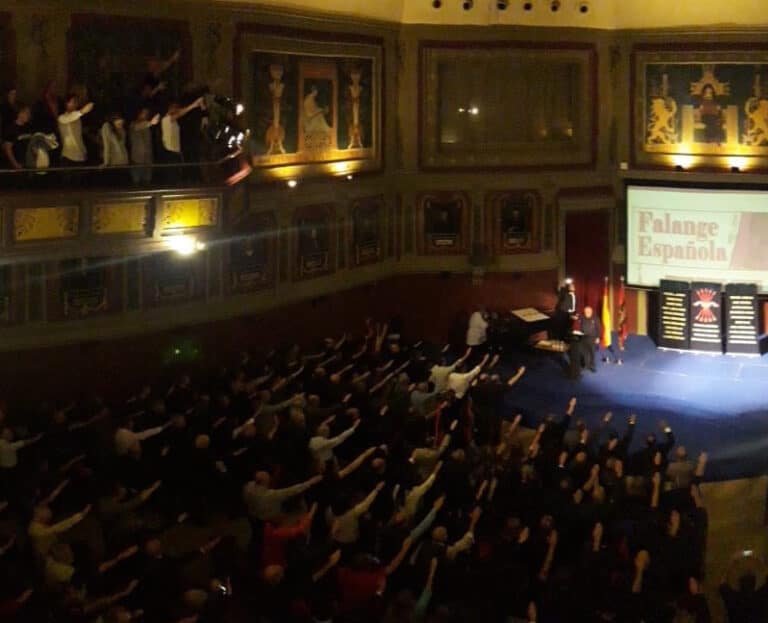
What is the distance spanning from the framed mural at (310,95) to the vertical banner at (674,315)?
6.23 m

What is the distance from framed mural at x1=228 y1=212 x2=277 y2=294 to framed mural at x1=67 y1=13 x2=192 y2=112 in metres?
2.58

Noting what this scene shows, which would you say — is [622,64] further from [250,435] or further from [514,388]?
[250,435]

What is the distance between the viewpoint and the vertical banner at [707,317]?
21.5m

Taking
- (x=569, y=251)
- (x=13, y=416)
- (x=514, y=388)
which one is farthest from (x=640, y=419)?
(x=13, y=416)

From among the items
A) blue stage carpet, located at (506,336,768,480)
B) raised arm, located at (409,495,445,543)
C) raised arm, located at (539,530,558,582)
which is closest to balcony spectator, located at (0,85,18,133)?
raised arm, located at (409,495,445,543)

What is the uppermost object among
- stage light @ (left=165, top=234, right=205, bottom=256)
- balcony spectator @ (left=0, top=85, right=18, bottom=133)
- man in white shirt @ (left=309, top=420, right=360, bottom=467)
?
balcony spectator @ (left=0, top=85, right=18, bottom=133)

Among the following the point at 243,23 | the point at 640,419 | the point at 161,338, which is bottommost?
the point at 640,419

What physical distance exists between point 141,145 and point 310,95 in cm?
536

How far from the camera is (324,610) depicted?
8.62 m

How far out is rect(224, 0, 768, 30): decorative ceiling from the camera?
840 inches

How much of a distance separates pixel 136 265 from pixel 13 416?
2.86 meters

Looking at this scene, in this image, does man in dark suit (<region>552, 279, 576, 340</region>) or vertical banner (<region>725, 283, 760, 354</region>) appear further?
vertical banner (<region>725, 283, 760, 354</region>)

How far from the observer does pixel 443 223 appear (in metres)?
22.6

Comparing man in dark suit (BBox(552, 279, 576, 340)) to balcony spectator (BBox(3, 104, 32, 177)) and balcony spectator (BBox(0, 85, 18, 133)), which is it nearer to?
balcony spectator (BBox(3, 104, 32, 177))
